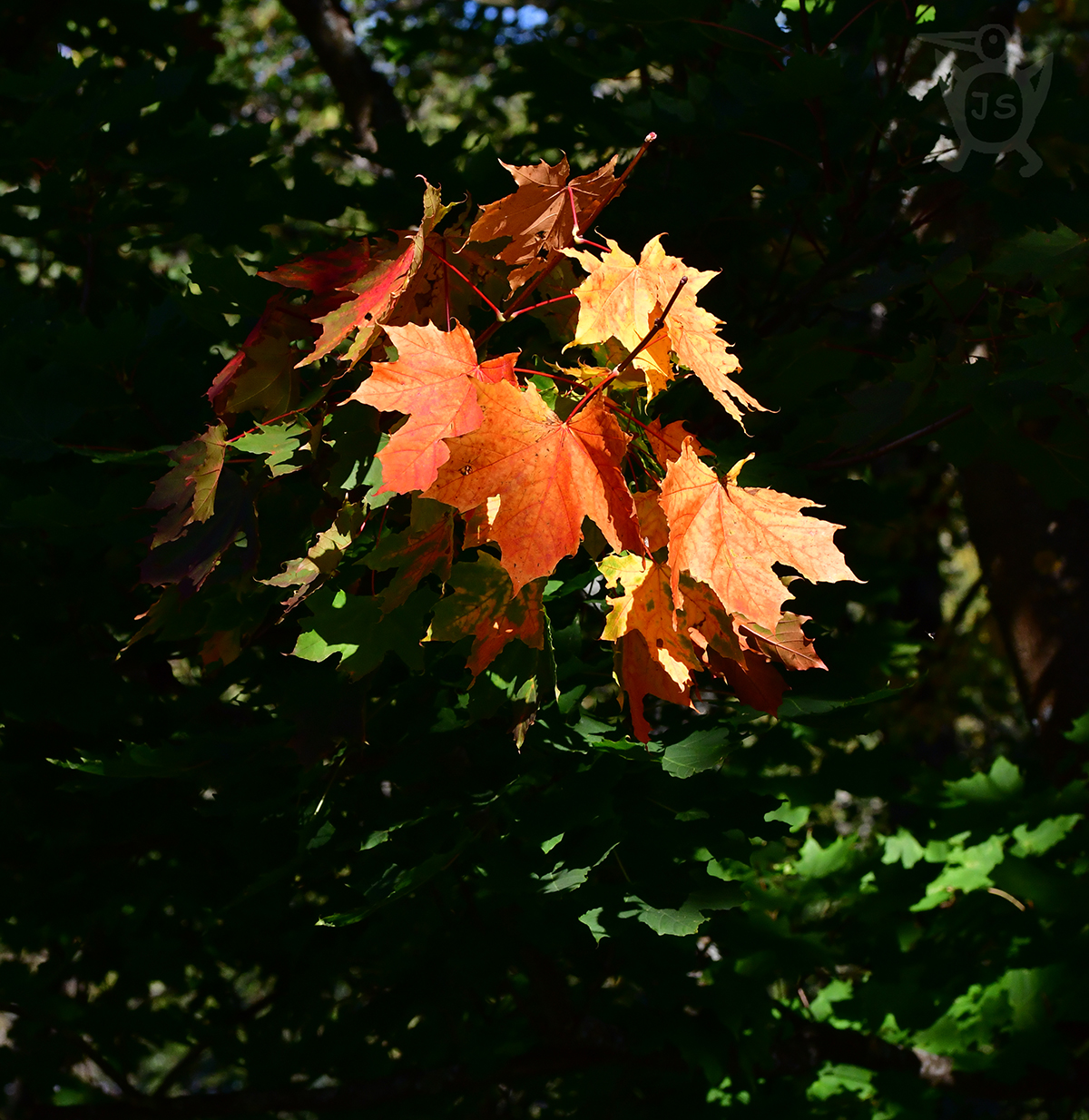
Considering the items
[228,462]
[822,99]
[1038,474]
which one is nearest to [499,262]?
[228,462]

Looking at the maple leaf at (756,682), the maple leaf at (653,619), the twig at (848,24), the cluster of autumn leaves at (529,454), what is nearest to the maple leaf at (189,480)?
the cluster of autumn leaves at (529,454)

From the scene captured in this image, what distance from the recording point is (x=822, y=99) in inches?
78.4

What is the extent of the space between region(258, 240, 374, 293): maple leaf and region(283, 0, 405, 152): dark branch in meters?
2.52

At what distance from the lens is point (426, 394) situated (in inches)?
40.8

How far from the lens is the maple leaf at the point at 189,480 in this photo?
4.15ft

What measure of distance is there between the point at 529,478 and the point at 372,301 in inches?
12.7

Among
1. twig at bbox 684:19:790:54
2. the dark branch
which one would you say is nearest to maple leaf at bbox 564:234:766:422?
twig at bbox 684:19:790:54

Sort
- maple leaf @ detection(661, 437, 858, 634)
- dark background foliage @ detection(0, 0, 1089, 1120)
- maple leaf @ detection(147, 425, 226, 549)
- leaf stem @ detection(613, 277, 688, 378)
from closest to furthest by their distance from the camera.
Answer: leaf stem @ detection(613, 277, 688, 378)
maple leaf @ detection(661, 437, 858, 634)
maple leaf @ detection(147, 425, 226, 549)
dark background foliage @ detection(0, 0, 1089, 1120)

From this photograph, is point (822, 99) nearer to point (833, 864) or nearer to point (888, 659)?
point (888, 659)

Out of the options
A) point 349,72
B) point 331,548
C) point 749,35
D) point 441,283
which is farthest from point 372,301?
point 349,72

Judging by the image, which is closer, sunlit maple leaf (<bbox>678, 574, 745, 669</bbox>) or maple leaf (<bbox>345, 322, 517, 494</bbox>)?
maple leaf (<bbox>345, 322, 517, 494</bbox>)

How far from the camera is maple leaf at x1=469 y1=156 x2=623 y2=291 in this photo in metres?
1.23

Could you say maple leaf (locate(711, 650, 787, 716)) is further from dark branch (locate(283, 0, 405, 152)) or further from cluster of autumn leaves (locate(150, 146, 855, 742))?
dark branch (locate(283, 0, 405, 152))
